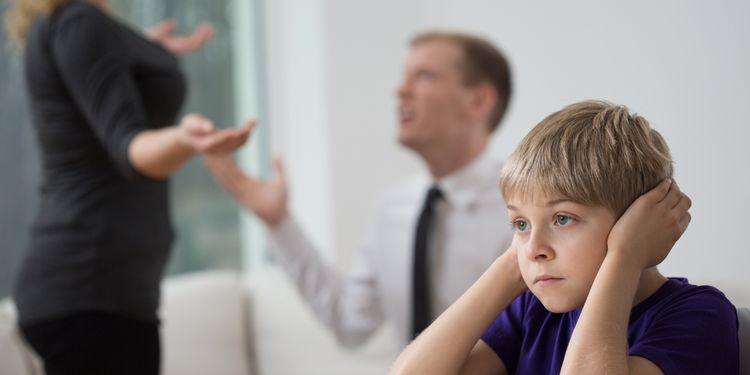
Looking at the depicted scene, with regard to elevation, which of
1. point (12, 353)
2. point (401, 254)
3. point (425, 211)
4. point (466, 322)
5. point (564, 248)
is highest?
point (564, 248)

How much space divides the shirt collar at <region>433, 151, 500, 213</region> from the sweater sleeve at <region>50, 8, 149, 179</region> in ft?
2.89

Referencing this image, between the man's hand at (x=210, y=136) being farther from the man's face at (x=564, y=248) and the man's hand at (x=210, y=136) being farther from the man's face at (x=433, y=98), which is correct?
the man's face at (x=433, y=98)

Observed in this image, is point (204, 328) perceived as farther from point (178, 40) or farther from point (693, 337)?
point (693, 337)

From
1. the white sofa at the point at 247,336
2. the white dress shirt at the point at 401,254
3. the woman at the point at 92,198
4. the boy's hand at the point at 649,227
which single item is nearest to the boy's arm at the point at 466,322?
the boy's hand at the point at 649,227

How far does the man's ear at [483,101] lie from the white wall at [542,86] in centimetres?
10

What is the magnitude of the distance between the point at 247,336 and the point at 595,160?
186cm

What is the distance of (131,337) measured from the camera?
52.7 inches

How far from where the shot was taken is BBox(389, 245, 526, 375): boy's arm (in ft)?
2.95

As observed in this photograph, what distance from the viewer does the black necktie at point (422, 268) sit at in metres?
1.92

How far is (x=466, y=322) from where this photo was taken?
90 centimetres

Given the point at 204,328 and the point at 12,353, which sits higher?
the point at 12,353

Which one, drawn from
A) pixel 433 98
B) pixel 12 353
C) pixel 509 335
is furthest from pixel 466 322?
pixel 12 353

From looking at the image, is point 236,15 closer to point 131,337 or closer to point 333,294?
point 333,294

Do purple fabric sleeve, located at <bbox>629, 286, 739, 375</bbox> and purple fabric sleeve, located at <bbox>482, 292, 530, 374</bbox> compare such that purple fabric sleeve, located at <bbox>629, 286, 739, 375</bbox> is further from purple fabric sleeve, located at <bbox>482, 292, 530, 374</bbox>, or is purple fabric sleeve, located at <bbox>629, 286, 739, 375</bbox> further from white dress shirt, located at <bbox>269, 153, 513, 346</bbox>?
white dress shirt, located at <bbox>269, 153, 513, 346</bbox>
